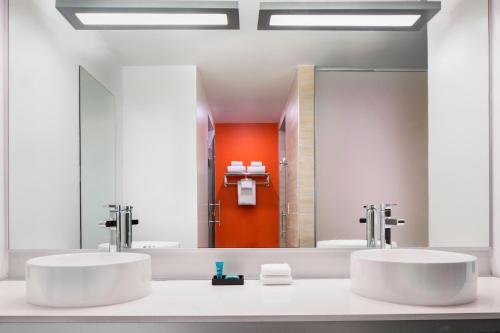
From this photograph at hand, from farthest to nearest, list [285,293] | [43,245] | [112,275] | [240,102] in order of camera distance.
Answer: [240,102]
[43,245]
[285,293]
[112,275]

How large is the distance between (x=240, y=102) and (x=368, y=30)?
0.63 m

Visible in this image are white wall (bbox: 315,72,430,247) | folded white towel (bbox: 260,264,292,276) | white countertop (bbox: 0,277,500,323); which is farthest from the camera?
white wall (bbox: 315,72,430,247)

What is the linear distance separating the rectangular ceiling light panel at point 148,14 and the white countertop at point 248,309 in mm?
1075

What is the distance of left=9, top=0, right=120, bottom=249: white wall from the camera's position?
5.62 ft

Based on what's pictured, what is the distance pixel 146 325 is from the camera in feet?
4.83

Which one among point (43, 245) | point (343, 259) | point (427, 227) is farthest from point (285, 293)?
point (43, 245)

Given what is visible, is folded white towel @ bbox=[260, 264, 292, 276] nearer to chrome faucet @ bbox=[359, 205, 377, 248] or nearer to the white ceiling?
chrome faucet @ bbox=[359, 205, 377, 248]

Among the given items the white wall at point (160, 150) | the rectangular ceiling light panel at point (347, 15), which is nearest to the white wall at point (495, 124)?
the rectangular ceiling light panel at point (347, 15)

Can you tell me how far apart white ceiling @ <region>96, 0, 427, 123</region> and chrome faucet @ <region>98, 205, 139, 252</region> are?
0.56 m

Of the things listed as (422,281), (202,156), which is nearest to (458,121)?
(422,281)

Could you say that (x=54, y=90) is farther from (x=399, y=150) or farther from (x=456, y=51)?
(x=456, y=51)

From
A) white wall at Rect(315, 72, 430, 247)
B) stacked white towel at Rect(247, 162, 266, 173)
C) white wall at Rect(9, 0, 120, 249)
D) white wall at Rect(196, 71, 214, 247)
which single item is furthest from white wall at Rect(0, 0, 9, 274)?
white wall at Rect(315, 72, 430, 247)

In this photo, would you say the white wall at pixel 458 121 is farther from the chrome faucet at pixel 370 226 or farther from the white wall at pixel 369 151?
the chrome faucet at pixel 370 226

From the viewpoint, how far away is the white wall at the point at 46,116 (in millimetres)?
1712
